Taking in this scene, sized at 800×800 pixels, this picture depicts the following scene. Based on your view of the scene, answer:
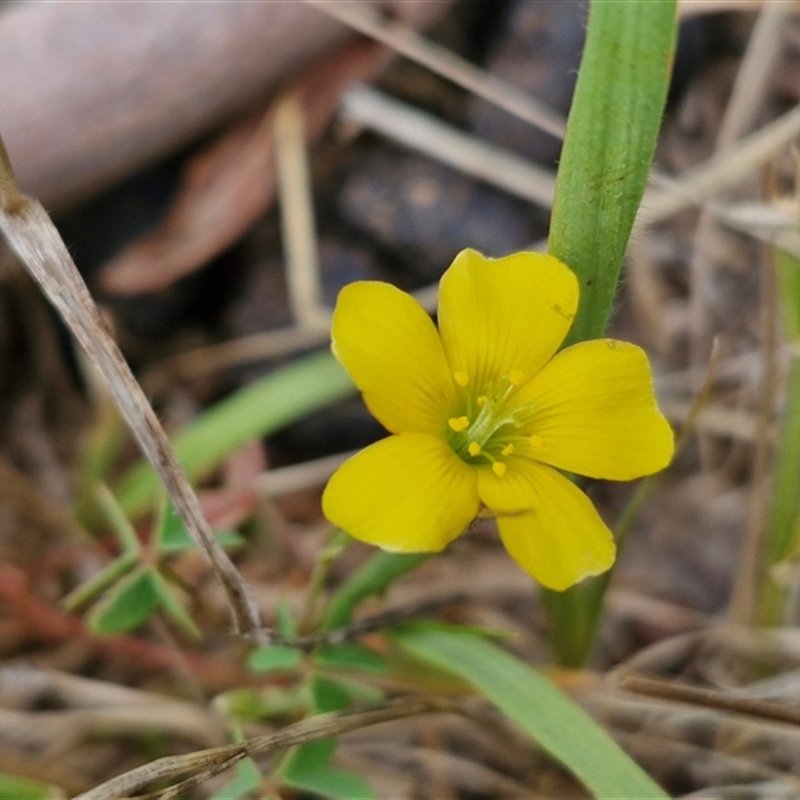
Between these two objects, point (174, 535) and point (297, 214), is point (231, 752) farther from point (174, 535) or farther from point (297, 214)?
point (297, 214)

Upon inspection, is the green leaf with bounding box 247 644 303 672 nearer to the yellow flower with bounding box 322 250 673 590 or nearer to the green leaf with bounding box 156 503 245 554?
the green leaf with bounding box 156 503 245 554

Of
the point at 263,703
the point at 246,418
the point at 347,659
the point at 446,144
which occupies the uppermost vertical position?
the point at 446,144

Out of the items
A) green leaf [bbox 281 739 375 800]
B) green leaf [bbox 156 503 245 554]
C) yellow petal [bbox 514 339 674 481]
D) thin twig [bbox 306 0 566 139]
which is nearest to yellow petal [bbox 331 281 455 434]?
yellow petal [bbox 514 339 674 481]

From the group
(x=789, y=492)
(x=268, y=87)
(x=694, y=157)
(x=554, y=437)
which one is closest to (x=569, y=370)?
(x=554, y=437)

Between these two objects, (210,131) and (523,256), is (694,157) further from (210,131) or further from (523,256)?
(523,256)

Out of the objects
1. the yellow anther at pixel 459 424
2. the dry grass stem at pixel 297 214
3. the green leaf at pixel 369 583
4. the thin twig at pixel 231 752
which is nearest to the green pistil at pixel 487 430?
the yellow anther at pixel 459 424

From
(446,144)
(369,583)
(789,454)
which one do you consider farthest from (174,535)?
(446,144)
